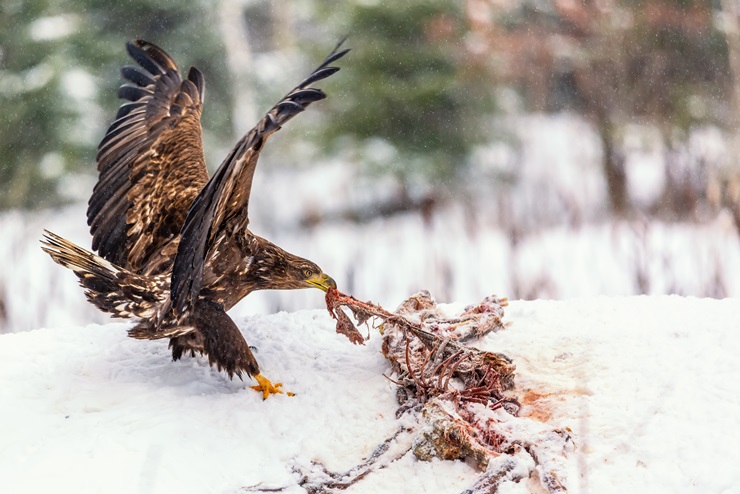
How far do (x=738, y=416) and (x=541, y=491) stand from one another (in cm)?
78

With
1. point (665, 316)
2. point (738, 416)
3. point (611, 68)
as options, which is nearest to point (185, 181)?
point (665, 316)

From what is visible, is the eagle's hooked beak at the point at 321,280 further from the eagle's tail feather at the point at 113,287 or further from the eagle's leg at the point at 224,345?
the eagle's tail feather at the point at 113,287

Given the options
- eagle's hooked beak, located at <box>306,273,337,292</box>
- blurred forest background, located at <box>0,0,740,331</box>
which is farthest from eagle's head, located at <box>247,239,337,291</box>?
blurred forest background, located at <box>0,0,740,331</box>

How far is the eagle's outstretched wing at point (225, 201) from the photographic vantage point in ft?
9.62

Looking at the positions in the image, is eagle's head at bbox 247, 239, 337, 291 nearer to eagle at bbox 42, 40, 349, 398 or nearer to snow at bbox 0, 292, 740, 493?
eagle at bbox 42, 40, 349, 398

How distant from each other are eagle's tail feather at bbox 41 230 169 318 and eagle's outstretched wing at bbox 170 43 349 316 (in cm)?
16

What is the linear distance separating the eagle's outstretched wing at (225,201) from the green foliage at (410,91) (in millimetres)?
8455

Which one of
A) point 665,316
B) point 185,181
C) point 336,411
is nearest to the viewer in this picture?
point 336,411

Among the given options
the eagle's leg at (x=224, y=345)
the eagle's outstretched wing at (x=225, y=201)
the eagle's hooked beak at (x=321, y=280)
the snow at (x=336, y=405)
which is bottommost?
the snow at (x=336, y=405)

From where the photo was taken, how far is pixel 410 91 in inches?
464

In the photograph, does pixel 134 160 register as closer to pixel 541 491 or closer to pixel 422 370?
pixel 422 370

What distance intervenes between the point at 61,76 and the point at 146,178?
912cm

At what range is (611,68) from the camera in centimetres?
1212

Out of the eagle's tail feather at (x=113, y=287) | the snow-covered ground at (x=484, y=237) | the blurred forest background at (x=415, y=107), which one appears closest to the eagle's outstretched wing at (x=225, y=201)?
the eagle's tail feather at (x=113, y=287)
